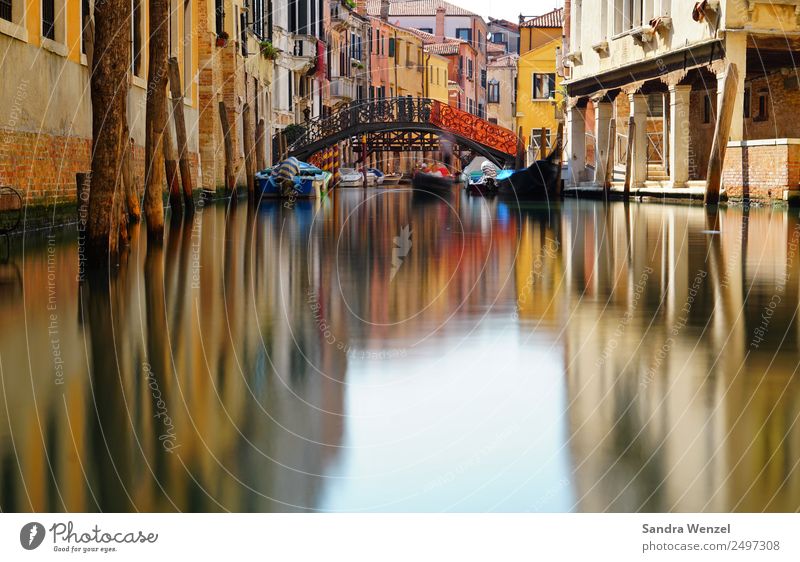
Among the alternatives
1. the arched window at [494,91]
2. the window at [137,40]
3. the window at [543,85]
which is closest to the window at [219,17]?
the window at [137,40]

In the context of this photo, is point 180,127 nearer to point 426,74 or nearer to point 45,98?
point 45,98

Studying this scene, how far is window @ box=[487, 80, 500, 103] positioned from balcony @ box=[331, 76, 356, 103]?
20.7 metres

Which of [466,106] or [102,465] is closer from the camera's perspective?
[102,465]

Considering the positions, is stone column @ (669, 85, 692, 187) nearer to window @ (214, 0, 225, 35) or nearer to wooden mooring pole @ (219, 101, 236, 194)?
wooden mooring pole @ (219, 101, 236, 194)

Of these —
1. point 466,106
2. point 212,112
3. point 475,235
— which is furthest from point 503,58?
point 475,235

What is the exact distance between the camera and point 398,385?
19.0ft

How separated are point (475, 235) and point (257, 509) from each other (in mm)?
14049

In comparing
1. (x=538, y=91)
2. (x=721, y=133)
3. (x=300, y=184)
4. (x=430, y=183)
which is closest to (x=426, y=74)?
(x=538, y=91)

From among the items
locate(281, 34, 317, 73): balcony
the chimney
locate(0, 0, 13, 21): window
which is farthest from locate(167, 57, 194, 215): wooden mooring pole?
the chimney

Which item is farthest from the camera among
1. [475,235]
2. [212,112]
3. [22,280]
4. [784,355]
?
[212,112]

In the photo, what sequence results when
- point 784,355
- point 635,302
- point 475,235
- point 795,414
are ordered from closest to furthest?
point 795,414 → point 784,355 → point 635,302 → point 475,235

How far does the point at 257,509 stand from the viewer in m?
3.68

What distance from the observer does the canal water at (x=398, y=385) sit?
13.0 feet
